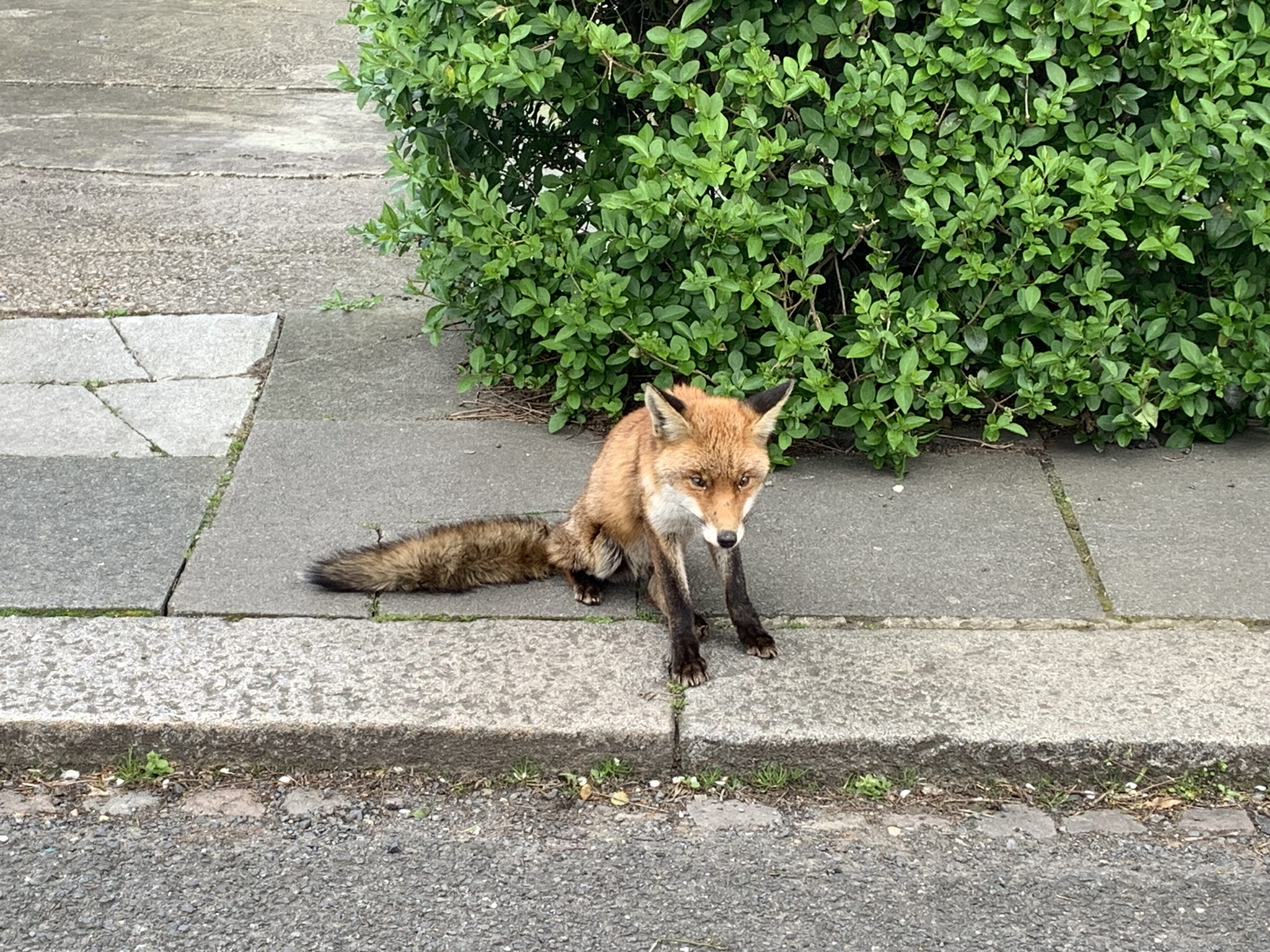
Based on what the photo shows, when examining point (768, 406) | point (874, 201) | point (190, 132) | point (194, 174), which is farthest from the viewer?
point (190, 132)

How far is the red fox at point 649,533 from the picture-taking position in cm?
416

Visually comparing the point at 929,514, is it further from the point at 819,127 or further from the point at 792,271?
the point at 819,127

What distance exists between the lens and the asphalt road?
10.9ft

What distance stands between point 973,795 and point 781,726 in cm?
57

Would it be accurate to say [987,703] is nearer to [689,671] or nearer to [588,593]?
[689,671]

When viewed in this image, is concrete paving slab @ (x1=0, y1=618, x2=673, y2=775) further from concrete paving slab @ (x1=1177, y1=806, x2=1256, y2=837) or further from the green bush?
the green bush

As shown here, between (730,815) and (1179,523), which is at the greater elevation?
(1179,523)

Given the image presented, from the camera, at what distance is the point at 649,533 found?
173 inches

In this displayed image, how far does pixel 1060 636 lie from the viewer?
4375 millimetres

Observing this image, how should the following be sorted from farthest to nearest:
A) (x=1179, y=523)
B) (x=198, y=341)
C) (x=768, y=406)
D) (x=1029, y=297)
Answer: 1. (x=198, y=341)
2. (x=1029, y=297)
3. (x=1179, y=523)
4. (x=768, y=406)

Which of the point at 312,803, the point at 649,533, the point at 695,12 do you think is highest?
the point at 695,12

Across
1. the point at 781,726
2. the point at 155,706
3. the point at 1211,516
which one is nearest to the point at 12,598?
the point at 155,706

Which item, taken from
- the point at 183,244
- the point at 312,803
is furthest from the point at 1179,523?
the point at 183,244

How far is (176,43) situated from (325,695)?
34.9 feet
